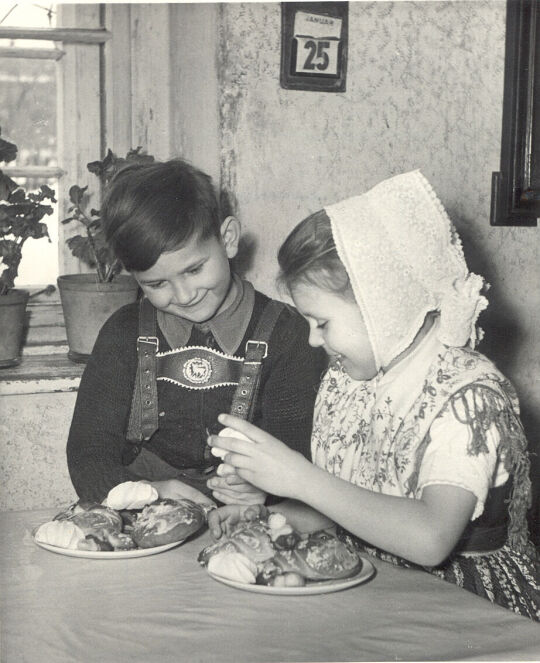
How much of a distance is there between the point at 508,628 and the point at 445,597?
0.36 ft

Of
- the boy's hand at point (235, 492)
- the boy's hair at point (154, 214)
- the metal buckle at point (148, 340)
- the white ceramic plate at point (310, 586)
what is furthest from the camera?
the metal buckle at point (148, 340)

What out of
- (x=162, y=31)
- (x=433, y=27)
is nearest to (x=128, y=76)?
(x=162, y=31)

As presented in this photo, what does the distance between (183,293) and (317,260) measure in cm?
41

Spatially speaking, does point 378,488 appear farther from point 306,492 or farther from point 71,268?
point 71,268

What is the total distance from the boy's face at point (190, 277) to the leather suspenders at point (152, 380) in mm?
129

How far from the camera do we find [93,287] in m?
2.19

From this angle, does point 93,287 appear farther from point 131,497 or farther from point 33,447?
point 131,497

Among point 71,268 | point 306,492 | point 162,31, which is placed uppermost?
point 162,31

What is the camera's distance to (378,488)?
151cm

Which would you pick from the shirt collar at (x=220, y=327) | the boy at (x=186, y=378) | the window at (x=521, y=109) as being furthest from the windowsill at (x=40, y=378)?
the window at (x=521, y=109)

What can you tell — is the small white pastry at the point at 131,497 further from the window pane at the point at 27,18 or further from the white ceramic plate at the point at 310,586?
the window pane at the point at 27,18

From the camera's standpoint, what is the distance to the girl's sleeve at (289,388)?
1.88 meters

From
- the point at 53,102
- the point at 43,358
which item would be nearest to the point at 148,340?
the point at 43,358

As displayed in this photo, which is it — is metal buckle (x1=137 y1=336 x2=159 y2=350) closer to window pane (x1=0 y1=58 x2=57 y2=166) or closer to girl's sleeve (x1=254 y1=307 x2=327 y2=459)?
girl's sleeve (x1=254 y1=307 x2=327 y2=459)
